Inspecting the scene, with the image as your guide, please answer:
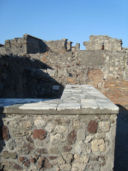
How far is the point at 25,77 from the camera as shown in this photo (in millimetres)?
6816

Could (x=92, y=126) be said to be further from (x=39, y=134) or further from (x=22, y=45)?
(x=22, y=45)

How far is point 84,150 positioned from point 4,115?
906 millimetres

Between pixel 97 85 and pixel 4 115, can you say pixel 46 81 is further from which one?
pixel 4 115

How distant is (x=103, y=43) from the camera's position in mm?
15344

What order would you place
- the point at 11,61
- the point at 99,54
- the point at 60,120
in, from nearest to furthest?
the point at 60,120 → the point at 11,61 → the point at 99,54

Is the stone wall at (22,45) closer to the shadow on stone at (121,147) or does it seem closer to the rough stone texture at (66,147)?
the shadow on stone at (121,147)

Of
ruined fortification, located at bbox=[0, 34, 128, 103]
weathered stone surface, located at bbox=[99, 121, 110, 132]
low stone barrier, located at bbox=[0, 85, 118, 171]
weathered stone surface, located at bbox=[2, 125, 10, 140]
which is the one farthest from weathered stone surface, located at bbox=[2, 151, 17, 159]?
ruined fortification, located at bbox=[0, 34, 128, 103]

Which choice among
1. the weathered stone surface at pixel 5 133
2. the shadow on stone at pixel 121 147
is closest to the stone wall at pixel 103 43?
the shadow on stone at pixel 121 147

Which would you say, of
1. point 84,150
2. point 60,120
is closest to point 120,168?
point 84,150

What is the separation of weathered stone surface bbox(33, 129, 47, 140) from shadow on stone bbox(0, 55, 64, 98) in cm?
402

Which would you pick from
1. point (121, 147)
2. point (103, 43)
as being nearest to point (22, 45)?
point (103, 43)

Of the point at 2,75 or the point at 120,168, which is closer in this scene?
the point at 120,168

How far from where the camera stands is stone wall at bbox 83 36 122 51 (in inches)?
602

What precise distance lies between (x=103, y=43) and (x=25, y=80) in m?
10.6
